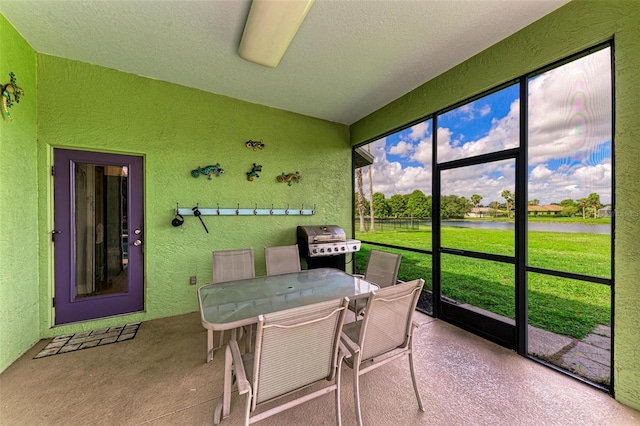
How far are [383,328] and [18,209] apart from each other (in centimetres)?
332

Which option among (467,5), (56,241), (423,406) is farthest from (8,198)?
(467,5)

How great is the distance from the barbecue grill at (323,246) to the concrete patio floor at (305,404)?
1.59 metres

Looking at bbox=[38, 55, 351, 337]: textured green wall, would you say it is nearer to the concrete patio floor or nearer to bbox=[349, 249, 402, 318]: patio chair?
the concrete patio floor

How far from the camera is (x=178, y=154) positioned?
3018mm

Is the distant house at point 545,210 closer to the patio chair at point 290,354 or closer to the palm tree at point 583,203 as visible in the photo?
the palm tree at point 583,203

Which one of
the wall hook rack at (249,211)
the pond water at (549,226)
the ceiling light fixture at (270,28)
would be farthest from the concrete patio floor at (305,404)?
the ceiling light fixture at (270,28)

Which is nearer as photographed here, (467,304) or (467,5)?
(467,5)

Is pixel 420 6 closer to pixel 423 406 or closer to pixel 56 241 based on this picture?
pixel 423 406

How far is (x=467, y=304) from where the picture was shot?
2.68 metres

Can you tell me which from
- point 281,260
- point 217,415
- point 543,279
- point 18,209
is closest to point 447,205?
point 543,279

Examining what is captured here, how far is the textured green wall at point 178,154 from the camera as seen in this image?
2484mm

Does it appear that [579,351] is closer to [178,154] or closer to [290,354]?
[290,354]

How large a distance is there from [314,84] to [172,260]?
9.50ft

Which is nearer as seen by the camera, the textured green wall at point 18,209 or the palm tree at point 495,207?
the textured green wall at point 18,209
